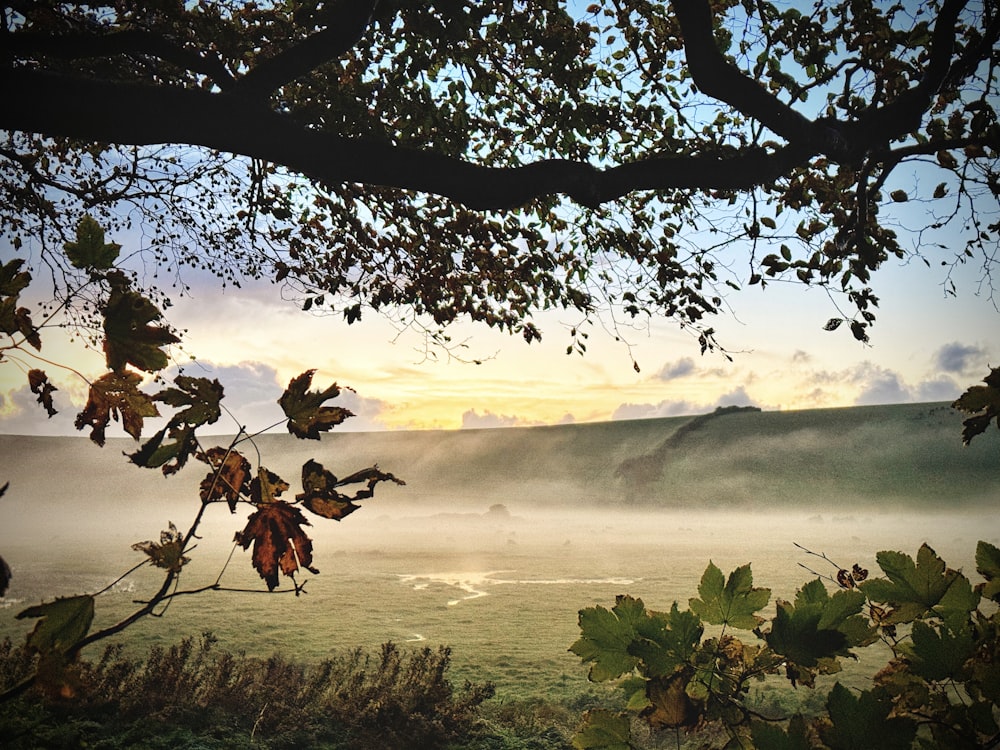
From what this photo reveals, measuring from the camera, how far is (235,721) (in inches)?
218

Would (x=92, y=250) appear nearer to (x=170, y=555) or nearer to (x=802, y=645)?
(x=170, y=555)

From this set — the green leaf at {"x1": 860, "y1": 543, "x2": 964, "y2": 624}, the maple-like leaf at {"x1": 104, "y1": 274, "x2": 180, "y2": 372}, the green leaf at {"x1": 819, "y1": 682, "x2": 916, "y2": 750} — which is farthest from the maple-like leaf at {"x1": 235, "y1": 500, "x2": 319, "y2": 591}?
the green leaf at {"x1": 860, "y1": 543, "x2": 964, "y2": 624}

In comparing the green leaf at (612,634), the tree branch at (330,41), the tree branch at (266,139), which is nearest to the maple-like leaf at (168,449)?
the green leaf at (612,634)

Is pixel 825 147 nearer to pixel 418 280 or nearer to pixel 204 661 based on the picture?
pixel 418 280

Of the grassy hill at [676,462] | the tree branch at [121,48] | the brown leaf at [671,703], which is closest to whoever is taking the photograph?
the brown leaf at [671,703]

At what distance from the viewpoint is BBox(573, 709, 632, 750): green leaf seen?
3.69ft

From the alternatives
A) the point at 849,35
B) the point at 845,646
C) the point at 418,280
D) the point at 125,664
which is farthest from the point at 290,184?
the point at 845,646

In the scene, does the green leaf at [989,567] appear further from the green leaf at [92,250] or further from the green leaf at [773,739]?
the green leaf at [92,250]

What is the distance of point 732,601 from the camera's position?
1120mm

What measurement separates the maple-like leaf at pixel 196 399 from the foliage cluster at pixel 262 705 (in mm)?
4848

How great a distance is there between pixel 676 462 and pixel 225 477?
78.6 feet

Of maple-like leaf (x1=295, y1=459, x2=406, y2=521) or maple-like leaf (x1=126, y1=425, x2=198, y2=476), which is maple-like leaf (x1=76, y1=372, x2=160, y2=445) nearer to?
maple-like leaf (x1=126, y1=425, x2=198, y2=476)

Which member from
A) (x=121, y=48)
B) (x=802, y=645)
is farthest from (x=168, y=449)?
(x=121, y=48)

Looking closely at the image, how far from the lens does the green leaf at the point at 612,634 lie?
3.67 feet
